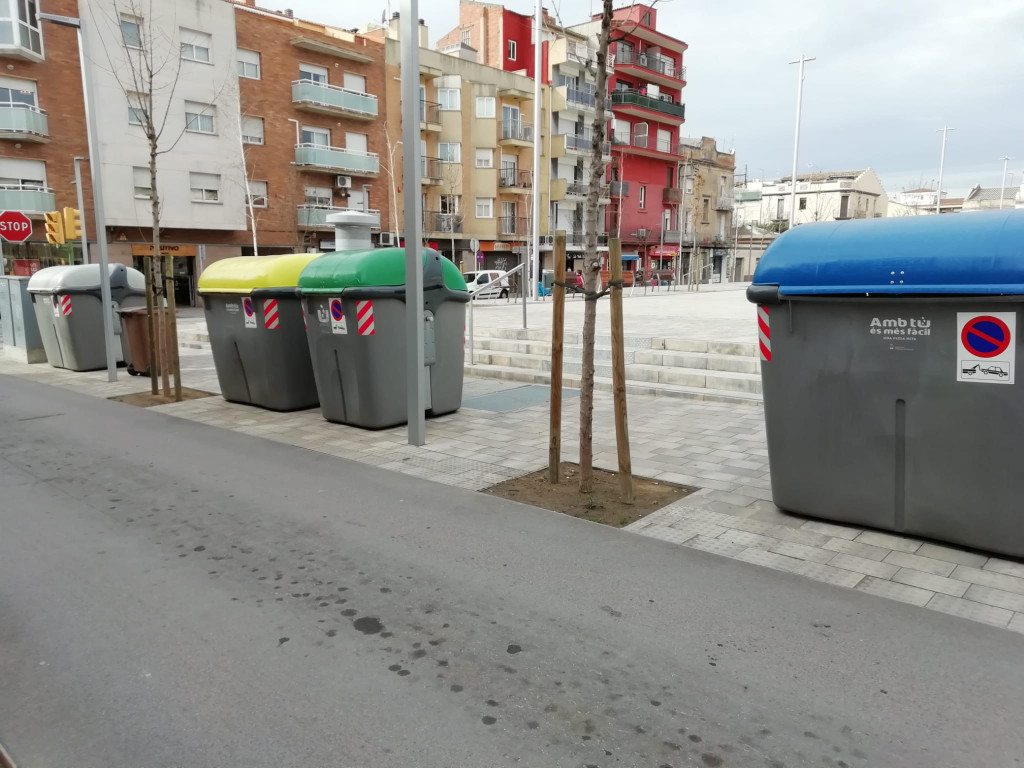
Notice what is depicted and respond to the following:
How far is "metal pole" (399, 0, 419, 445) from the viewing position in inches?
266

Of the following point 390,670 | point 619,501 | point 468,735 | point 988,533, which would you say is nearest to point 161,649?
point 390,670

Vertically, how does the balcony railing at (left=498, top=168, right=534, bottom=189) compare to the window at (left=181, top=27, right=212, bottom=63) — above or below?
below

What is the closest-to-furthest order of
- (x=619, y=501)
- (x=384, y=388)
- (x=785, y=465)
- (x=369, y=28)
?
(x=785, y=465) → (x=619, y=501) → (x=384, y=388) → (x=369, y=28)

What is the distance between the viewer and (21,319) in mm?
13992

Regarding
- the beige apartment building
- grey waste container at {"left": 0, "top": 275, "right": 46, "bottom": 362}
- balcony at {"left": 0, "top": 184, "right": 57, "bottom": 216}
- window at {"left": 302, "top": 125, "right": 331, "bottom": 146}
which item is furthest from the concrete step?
the beige apartment building

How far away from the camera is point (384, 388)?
7.79 metres

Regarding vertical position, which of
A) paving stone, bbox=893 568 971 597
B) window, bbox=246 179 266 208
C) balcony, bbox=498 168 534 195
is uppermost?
balcony, bbox=498 168 534 195

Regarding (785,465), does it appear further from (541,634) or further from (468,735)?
(468,735)

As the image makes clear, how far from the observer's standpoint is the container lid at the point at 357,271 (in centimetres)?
752

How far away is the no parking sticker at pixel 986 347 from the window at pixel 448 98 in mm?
41862

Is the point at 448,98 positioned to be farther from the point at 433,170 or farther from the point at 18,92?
the point at 18,92

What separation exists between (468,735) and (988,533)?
3258 mm

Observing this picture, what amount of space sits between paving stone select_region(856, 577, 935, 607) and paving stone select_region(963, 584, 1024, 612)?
204 millimetres

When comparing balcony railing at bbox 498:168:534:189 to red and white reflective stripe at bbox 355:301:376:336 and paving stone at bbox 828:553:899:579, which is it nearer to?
red and white reflective stripe at bbox 355:301:376:336
